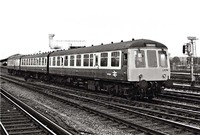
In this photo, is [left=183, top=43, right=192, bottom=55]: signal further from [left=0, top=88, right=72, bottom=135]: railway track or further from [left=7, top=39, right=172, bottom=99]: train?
[left=0, top=88, right=72, bottom=135]: railway track

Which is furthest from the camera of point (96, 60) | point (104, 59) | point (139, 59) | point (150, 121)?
point (96, 60)

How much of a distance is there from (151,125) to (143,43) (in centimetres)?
661

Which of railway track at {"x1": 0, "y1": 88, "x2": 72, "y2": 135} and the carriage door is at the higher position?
the carriage door

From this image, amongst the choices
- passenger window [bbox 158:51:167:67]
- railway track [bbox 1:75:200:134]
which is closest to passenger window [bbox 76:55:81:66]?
passenger window [bbox 158:51:167:67]

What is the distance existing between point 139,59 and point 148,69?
2.38 ft

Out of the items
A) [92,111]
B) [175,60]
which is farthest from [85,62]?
[175,60]

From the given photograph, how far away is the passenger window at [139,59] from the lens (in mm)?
14323

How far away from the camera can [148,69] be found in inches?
570

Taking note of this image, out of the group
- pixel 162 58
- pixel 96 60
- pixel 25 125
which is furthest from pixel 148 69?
pixel 25 125

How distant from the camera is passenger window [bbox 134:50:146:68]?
1432 centimetres

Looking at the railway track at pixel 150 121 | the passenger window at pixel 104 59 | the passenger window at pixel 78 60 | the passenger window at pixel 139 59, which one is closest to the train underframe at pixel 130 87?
the passenger window at pixel 139 59

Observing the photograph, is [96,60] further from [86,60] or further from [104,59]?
[86,60]

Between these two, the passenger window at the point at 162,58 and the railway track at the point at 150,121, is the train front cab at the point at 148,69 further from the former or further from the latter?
the railway track at the point at 150,121

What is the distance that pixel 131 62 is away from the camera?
14.2 meters
